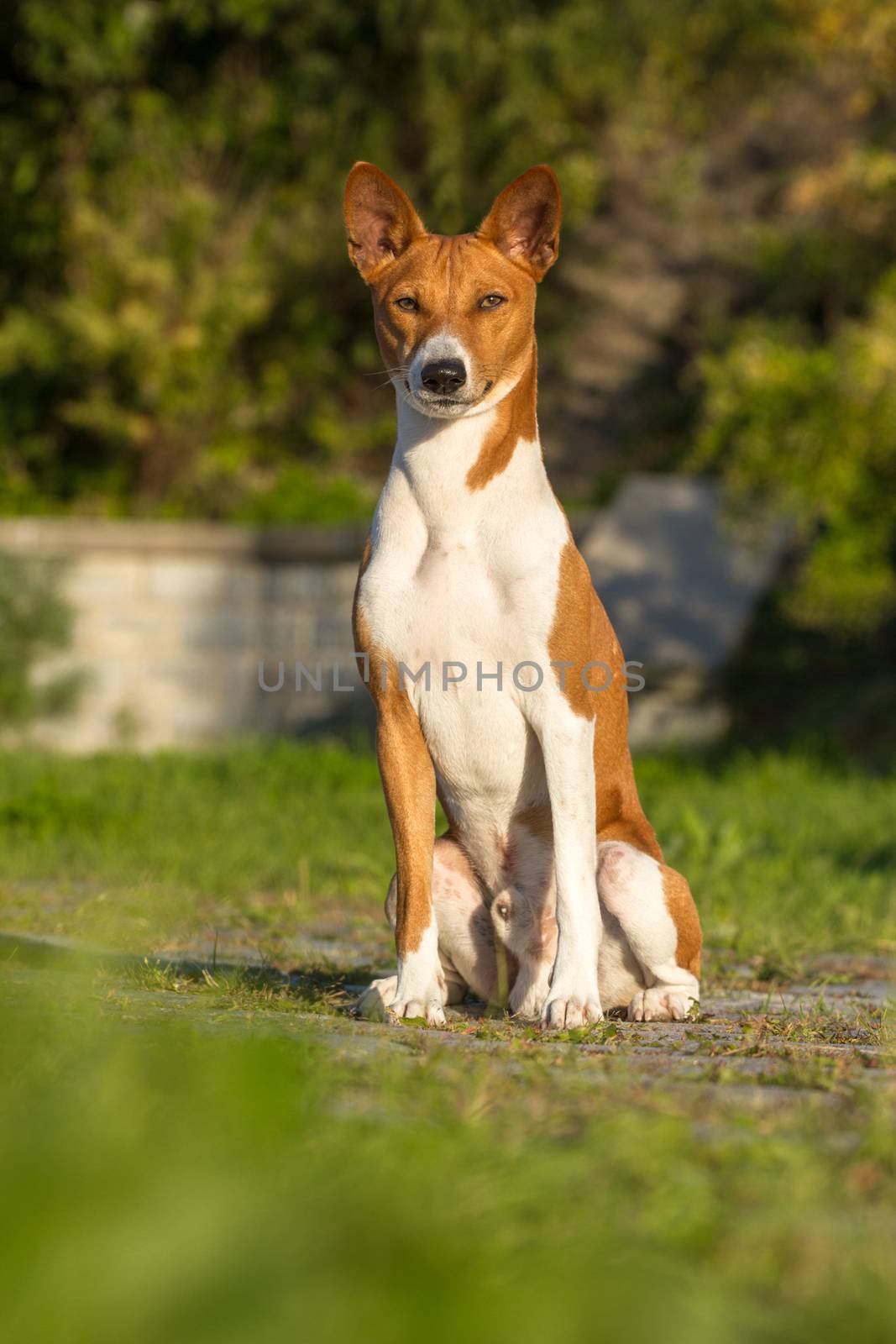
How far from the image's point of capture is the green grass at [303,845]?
4875mm

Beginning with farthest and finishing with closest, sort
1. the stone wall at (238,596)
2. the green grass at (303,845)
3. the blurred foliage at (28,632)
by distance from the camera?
1. the stone wall at (238,596)
2. the blurred foliage at (28,632)
3. the green grass at (303,845)

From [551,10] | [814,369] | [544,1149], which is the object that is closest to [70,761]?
[814,369]

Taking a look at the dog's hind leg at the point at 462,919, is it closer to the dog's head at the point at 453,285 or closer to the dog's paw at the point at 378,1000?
the dog's paw at the point at 378,1000

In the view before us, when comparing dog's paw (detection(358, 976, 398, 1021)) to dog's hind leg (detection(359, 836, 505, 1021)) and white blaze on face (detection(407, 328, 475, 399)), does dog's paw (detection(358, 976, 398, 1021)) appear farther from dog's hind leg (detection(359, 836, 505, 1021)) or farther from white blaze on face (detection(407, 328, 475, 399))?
white blaze on face (detection(407, 328, 475, 399))

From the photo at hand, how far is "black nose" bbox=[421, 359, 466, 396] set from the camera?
3250 mm

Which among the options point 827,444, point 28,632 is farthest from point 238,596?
point 827,444

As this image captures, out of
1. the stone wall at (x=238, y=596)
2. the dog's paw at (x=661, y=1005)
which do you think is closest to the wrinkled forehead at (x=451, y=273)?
the dog's paw at (x=661, y=1005)

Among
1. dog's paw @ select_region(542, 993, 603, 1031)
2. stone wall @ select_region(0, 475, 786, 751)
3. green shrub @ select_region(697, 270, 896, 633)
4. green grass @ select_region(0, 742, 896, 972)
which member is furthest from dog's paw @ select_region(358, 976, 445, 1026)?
stone wall @ select_region(0, 475, 786, 751)

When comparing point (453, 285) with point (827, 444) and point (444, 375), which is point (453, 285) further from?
point (827, 444)

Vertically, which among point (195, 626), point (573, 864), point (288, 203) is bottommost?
point (573, 864)

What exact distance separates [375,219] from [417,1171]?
256 cm

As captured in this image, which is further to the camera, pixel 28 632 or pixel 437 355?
pixel 28 632

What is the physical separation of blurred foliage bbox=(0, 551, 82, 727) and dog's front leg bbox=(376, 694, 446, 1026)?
923 centimetres

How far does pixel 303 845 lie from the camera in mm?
6926
